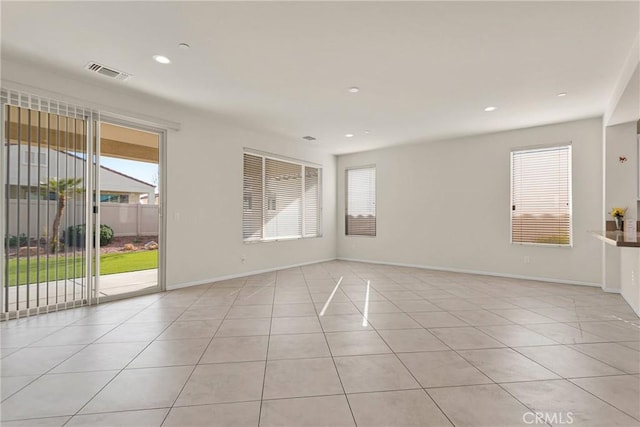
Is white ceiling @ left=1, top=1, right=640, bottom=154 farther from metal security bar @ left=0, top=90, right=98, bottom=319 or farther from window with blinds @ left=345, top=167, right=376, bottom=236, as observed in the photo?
window with blinds @ left=345, top=167, right=376, bottom=236

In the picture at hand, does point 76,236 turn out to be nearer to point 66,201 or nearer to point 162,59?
point 66,201

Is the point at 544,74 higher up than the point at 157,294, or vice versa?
the point at 544,74

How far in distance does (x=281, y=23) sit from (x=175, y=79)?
5.78 ft

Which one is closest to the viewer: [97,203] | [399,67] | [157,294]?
[399,67]

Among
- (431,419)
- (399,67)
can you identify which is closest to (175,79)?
(399,67)

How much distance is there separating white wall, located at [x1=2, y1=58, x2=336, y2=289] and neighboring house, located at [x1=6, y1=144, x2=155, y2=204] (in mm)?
663

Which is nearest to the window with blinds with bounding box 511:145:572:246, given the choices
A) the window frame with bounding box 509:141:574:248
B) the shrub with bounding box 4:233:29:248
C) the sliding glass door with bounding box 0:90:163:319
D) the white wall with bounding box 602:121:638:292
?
the window frame with bounding box 509:141:574:248

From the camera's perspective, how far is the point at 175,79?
360 centimetres

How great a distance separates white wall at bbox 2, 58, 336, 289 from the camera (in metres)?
3.99

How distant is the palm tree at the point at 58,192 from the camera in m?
3.44

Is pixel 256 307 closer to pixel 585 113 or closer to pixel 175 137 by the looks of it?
pixel 175 137

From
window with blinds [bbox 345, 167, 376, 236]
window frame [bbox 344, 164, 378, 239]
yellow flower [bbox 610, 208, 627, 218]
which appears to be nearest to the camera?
yellow flower [bbox 610, 208, 627, 218]

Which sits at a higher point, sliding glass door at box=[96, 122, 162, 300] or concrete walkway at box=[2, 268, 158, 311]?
sliding glass door at box=[96, 122, 162, 300]

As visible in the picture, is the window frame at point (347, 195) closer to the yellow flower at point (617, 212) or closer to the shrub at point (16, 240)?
the yellow flower at point (617, 212)
